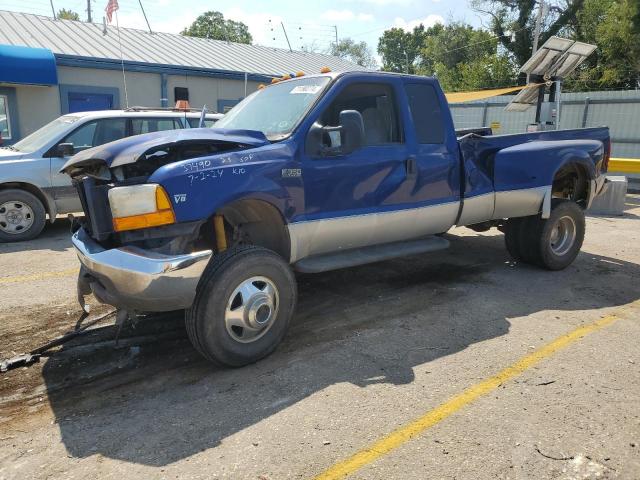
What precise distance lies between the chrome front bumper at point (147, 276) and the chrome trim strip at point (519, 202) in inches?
142

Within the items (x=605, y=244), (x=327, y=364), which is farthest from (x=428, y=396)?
(x=605, y=244)

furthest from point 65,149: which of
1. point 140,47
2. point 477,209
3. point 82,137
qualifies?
point 140,47

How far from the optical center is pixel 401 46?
7844 cm

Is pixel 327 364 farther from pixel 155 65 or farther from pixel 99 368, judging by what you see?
pixel 155 65

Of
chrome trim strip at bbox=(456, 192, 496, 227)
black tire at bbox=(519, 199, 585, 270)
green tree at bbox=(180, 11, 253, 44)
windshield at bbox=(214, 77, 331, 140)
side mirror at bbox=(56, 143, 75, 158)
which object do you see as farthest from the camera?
green tree at bbox=(180, 11, 253, 44)

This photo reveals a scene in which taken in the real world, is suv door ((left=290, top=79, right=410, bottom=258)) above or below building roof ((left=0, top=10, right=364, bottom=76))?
below

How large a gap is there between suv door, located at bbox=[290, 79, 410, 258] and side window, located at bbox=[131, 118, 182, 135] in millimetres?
4892

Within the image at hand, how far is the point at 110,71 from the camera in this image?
49.8ft

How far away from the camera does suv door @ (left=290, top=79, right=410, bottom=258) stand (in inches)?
169

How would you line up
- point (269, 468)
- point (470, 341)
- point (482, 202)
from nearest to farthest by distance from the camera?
point (269, 468), point (470, 341), point (482, 202)

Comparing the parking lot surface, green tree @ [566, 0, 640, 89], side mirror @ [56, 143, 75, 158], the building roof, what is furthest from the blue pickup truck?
green tree @ [566, 0, 640, 89]

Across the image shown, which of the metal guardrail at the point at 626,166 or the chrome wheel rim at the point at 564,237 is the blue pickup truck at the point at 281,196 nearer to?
the chrome wheel rim at the point at 564,237

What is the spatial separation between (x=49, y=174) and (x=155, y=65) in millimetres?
8991

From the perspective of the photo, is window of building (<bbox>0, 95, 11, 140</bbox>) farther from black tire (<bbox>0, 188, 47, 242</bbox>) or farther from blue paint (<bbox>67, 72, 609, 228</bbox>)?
blue paint (<bbox>67, 72, 609, 228</bbox>)
